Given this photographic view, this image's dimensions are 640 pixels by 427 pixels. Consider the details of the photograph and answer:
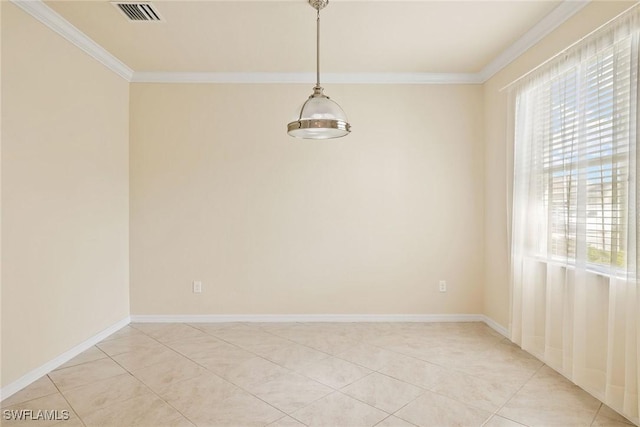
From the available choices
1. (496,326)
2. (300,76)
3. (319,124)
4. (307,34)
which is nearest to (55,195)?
(319,124)

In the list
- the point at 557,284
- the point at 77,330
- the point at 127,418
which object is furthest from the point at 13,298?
the point at 557,284

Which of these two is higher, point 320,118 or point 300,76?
point 300,76

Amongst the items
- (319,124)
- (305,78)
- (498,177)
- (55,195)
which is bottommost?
(55,195)

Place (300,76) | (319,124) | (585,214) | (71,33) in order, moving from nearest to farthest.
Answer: (319,124) → (585,214) → (71,33) → (300,76)

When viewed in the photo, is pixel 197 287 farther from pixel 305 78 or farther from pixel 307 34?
pixel 307 34

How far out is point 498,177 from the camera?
Answer: 149 inches

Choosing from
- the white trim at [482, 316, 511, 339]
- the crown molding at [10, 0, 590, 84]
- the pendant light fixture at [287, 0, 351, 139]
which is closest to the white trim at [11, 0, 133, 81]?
the crown molding at [10, 0, 590, 84]

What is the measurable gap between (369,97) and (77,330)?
385cm

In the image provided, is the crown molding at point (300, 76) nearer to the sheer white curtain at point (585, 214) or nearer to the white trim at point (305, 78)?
the white trim at point (305, 78)

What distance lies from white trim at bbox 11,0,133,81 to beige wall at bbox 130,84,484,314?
39 centimetres

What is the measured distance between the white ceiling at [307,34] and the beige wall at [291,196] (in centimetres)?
37

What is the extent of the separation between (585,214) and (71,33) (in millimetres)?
4365

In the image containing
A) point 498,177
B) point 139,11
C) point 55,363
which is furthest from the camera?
point 498,177

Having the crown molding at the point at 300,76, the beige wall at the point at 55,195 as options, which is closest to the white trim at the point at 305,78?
the crown molding at the point at 300,76
